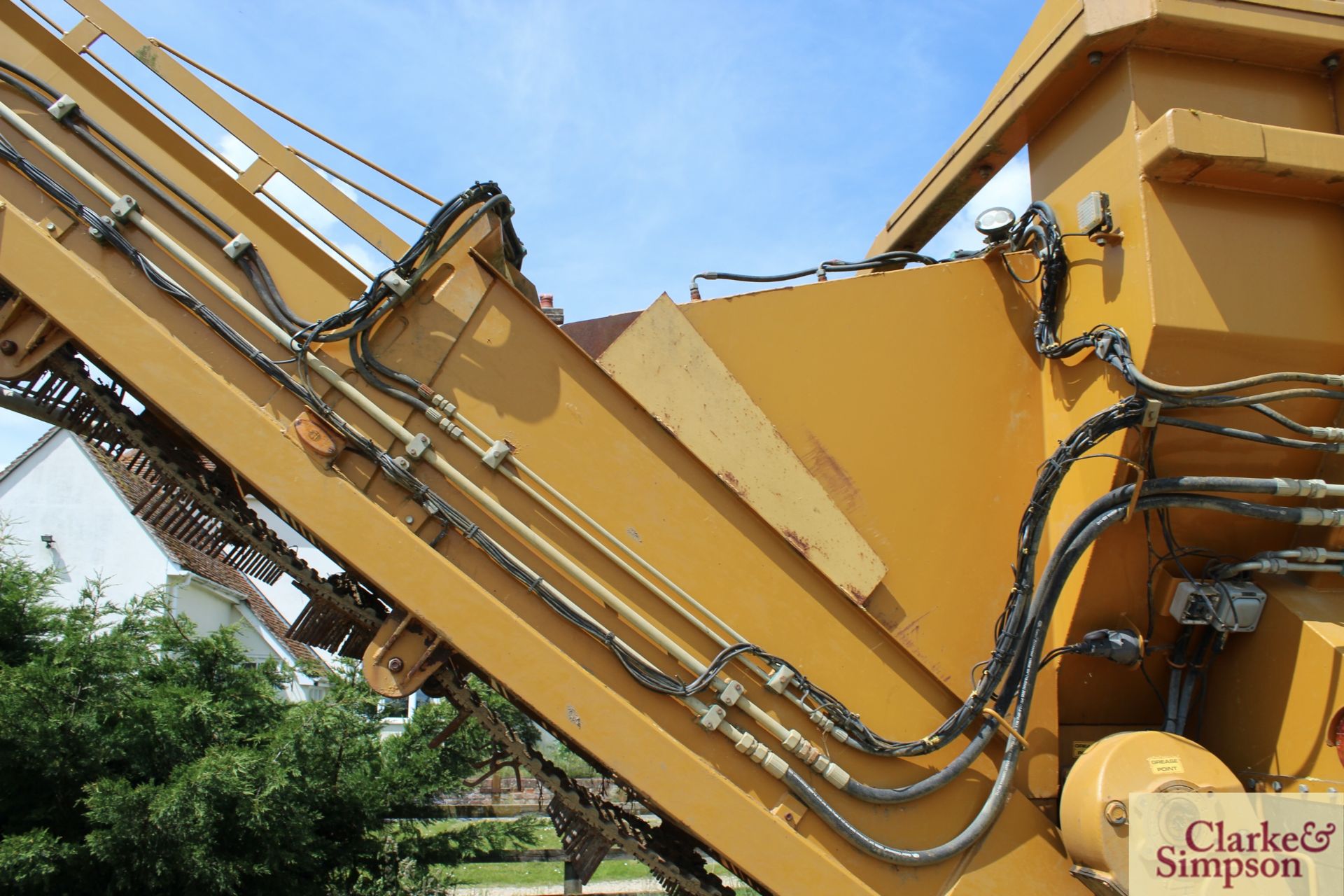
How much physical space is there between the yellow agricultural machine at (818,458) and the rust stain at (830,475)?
0.01m

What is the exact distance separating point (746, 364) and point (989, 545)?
1139 millimetres

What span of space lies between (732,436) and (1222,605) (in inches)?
70.7

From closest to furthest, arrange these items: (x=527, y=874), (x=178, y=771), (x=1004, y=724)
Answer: (x=1004, y=724)
(x=178, y=771)
(x=527, y=874)

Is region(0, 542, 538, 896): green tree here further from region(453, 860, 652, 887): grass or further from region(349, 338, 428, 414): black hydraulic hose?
region(349, 338, 428, 414): black hydraulic hose

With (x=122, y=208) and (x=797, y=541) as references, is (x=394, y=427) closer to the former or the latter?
(x=122, y=208)

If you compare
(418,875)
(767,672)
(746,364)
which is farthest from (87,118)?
(418,875)

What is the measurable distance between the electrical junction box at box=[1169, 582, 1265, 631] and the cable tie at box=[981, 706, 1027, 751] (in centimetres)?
72

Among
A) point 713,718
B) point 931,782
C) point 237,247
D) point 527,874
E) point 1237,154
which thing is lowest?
point 527,874

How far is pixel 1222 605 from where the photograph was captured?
3.20 meters

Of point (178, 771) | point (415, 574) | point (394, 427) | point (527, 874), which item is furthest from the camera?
point (527, 874)

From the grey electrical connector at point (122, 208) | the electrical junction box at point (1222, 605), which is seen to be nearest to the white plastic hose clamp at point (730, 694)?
the electrical junction box at point (1222, 605)

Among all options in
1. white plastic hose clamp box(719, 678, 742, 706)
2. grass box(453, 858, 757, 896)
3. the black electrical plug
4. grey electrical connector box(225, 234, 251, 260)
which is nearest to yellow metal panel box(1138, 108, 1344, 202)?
the black electrical plug

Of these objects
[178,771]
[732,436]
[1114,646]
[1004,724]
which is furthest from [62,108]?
[1114,646]

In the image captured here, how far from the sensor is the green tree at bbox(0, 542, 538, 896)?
448 cm
